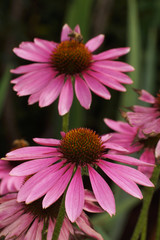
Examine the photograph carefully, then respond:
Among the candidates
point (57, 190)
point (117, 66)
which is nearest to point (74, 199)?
point (57, 190)

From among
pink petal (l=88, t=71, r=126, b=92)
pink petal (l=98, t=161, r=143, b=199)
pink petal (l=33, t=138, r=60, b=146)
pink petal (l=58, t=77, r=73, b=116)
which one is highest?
pink petal (l=88, t=71, r=126, b=92)

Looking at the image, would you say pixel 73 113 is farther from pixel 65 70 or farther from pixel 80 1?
pixel 65 70

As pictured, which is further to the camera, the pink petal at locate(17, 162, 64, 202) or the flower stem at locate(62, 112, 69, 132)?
the flower stem at locate(62, 112, 69, 132)

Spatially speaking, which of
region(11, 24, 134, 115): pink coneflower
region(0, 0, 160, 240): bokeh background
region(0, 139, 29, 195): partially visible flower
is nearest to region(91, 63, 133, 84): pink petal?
region(11, 24, 134, 115): pink coneflower

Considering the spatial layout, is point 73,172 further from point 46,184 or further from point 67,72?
point 67,72

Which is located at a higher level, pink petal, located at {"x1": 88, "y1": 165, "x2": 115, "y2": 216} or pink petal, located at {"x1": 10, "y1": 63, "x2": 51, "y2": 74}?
pink petal, located at {"x1": 10, "y1": 63, "x2": 51, "y2": 74}

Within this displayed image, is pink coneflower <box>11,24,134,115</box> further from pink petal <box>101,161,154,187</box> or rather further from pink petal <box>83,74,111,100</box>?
pink petal <box>101,161,154,187</box>
